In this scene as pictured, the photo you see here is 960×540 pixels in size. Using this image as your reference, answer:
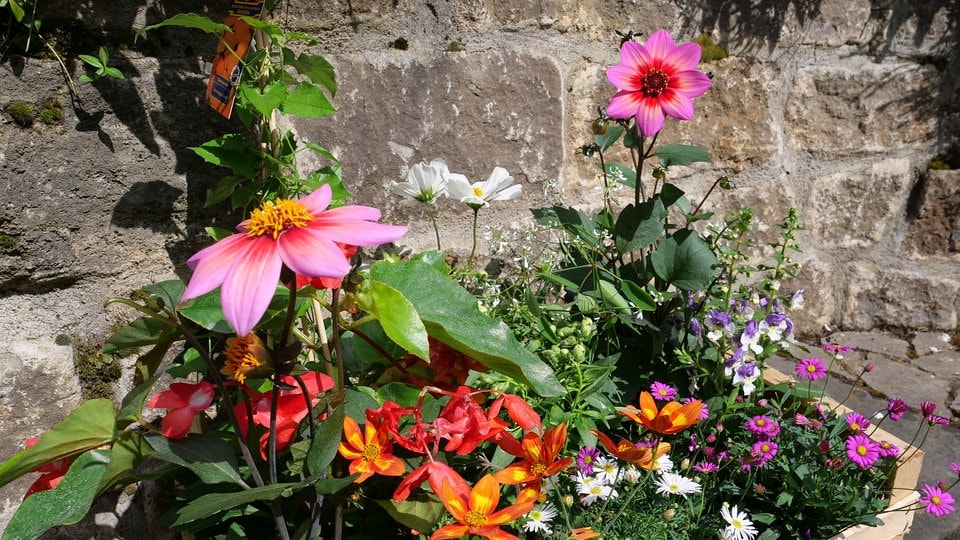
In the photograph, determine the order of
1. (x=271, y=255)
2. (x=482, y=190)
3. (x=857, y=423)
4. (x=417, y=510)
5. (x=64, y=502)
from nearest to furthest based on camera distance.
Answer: (x=271, y=255) → (x=64, y=502) → (x=417, y=510) → (x=857, y=423) → (x=482, y=190)

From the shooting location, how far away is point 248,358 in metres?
0.67

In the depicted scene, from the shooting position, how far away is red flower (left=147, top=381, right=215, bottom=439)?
2.42ft

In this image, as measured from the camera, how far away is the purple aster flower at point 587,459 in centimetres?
102

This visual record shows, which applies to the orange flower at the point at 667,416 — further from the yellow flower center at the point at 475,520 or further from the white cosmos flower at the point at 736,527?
the yellow flower center at the point at 475,520

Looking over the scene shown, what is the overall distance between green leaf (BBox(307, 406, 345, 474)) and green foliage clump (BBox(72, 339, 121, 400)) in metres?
0.56

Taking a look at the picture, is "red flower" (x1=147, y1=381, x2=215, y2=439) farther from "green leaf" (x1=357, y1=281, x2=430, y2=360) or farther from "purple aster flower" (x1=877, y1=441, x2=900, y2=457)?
"purple aster flower" (x1=877, y1=441, x2=900, y2=457)

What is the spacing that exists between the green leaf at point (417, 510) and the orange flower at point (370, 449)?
5 cm

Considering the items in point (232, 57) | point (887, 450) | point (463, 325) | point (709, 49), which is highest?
point (709, 49)

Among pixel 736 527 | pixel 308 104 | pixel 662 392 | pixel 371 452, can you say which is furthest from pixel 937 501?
pixel 308 104

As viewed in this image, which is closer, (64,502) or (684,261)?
(64,502)

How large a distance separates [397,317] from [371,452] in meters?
0.16

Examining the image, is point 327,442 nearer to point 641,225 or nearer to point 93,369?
point 93,369

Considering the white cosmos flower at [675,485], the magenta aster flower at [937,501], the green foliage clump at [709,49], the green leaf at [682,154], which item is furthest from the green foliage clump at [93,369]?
the green foliage clump at [709,49]

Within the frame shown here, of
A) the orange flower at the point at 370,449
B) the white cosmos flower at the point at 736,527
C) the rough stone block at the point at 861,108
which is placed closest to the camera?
the orange flower at the point at 370,449
